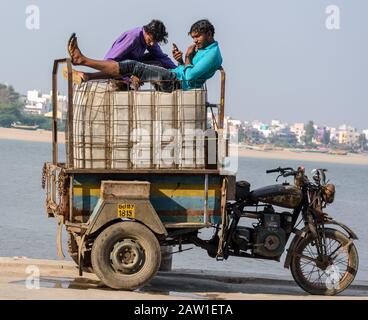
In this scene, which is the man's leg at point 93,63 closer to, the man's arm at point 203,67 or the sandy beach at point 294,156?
the man's arm at point 203,67

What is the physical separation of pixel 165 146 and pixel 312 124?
168682 mm

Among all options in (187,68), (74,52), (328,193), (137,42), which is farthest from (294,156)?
(74,52)

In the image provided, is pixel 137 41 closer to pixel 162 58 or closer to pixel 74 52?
pixel 162 58

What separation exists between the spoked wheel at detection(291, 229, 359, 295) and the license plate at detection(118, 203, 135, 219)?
1.88 m

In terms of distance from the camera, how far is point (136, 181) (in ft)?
29.7

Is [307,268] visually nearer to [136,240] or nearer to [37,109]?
[136,240]

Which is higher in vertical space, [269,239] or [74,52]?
[74,52]

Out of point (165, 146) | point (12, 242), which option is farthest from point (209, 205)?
point (12, 242)

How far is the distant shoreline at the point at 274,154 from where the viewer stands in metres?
128

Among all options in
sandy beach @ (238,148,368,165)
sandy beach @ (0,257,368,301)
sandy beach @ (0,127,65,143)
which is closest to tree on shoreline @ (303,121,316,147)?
sandy beach @ (238,148,368,165)

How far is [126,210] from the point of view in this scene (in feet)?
29.8

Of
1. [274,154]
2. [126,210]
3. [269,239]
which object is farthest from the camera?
[274,154]

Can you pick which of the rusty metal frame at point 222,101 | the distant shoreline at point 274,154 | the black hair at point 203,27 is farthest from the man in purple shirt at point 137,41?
the distant shoreline at point 274,154

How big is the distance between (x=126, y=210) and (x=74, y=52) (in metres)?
1.57
